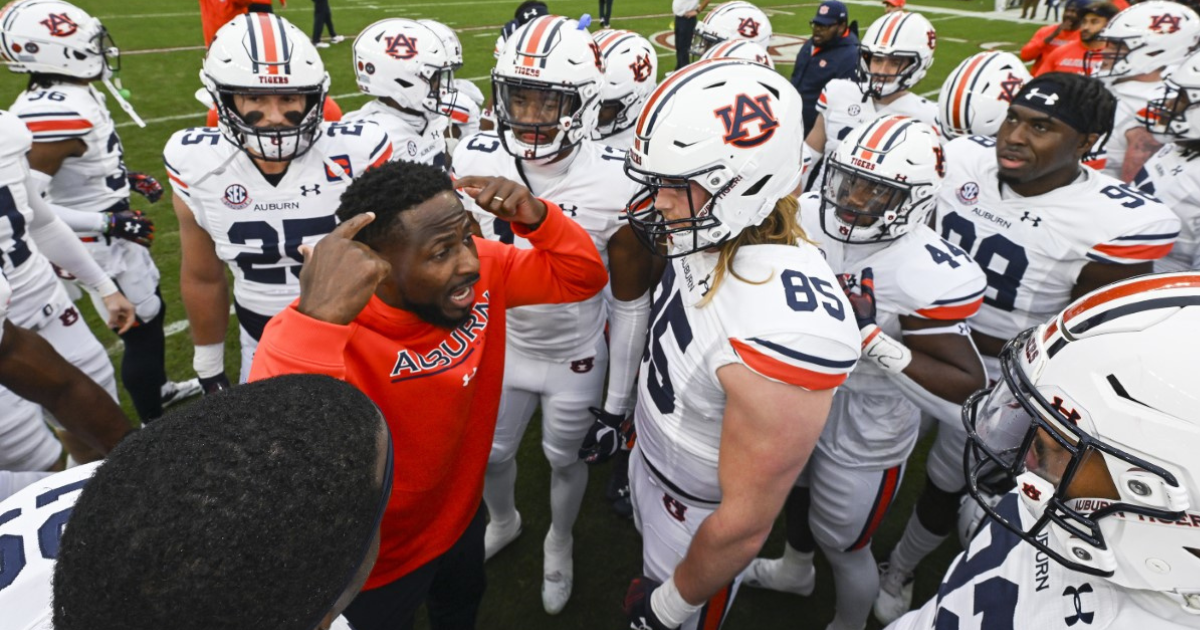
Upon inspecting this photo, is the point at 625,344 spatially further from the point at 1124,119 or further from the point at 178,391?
the point at 1124,119

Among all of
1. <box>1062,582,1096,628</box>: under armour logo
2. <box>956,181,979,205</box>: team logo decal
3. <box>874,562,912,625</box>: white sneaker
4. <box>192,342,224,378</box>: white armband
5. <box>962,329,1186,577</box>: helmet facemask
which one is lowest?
<box>874,562,912,625</box>: white sneaker

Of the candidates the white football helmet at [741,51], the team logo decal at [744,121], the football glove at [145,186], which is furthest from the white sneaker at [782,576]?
the football glove at [145,186]

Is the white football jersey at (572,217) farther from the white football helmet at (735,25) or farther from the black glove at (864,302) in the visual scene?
the white football helmet at (735,25)

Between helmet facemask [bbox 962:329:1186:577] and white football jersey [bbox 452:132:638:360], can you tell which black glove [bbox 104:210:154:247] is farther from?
helmet facemask [bbox 962:329:1186:577]

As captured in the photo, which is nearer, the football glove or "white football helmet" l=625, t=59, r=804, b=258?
"white football helmet" l=625, t=59, r=804, b=258

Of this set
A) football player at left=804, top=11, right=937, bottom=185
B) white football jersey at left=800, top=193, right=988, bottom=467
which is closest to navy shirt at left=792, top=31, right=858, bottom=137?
football player at left=804, top=11, right=937, bottom=185

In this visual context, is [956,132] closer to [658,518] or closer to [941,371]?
[941,371]

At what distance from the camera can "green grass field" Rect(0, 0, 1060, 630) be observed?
3.35m

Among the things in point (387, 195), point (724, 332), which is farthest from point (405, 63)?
point (724, 332)

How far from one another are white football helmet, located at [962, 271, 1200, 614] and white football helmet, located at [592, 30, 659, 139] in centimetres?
372

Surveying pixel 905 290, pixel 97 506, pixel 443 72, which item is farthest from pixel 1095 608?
pixel 443 72

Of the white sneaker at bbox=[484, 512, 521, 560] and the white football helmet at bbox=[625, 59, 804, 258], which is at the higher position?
the white football helmet at bbox=[625, 59, 804, 258]

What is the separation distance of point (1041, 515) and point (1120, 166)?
16.7 feet

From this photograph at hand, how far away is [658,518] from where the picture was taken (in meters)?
2.34
